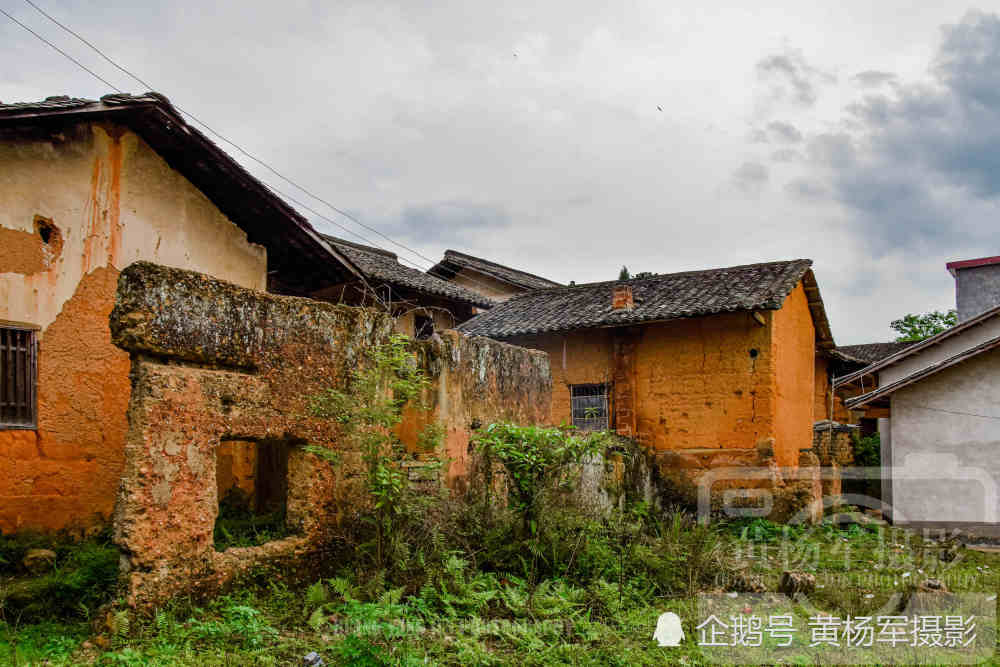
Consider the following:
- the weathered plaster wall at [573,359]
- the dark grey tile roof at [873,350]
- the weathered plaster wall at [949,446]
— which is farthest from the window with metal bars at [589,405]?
the dark grey tile roof at [873,350]

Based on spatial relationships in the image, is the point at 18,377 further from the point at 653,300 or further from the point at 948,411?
the point at 948,411

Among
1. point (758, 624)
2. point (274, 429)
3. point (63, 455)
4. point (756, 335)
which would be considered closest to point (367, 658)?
point (274, 429)

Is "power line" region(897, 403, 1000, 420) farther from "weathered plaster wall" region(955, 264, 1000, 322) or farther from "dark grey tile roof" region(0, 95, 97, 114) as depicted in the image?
"dark grey tile roof" region(0, 95, 97, 114)

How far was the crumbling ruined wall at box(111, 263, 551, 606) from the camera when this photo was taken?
17.7 ft

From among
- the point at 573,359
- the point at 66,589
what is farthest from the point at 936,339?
the point at 66,589

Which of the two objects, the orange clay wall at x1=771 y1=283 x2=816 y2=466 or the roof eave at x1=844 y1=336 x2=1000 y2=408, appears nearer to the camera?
the roof eave at x1=844 y1=336 x2=1000 y2=408

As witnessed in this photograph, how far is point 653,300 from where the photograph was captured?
1473 centimetres

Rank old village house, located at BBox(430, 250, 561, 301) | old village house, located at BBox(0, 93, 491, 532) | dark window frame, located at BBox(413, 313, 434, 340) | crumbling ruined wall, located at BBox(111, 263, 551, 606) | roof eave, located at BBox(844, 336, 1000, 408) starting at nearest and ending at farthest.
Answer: crumbling ruined wall, located at BBox(111, 263, 551, 606) < old village house, located at BBox(0, 93, 491, 532) < roof eave, located at BBox(844, 336, 1000, 408) < dark window frame, located at BBox(413, 313, 434, 340) < old village house, located at BBox(430, 250, 561, 301)

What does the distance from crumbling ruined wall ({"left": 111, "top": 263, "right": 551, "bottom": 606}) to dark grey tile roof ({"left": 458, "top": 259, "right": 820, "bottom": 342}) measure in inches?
292

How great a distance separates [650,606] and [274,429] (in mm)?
3613

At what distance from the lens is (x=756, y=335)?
1334 cm

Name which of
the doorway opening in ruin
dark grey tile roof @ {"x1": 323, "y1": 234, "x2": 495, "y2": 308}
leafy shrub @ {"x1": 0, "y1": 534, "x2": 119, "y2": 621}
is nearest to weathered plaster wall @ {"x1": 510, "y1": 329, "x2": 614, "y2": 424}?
dark grey tile roof @ {"x1": 323, "y1": 234, "x2": 495, "y2": 308}

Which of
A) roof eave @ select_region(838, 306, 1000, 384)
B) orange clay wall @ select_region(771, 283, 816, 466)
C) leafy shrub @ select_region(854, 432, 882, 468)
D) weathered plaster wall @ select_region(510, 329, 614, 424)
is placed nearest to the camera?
roof eave @ select_region(838, 306, 1000, 384)

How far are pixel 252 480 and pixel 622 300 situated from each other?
8.27 m
